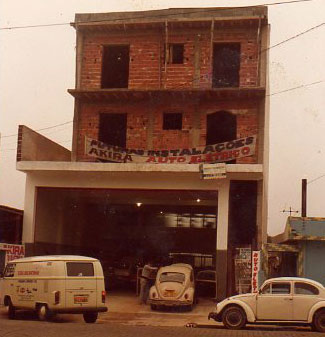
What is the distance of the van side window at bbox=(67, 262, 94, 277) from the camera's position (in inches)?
751

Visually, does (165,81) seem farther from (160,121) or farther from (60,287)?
(60,287)

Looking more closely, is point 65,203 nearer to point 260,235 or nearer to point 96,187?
point 96,187

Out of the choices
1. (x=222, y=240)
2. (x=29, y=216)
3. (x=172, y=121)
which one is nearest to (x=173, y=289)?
(x=222, y=240)

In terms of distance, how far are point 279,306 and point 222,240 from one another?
21.1 feet

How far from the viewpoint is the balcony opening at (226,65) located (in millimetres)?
29406

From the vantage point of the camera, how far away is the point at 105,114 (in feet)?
98.8

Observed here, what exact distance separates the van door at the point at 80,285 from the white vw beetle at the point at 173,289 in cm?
409

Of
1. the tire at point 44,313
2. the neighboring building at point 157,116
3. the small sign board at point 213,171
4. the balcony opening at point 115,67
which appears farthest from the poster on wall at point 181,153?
the tire at point 44,313

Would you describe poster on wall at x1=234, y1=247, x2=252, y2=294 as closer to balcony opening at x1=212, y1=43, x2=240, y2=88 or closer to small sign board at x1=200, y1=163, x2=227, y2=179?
small sign board at x1=200, y1=163, x2=227, y2=179

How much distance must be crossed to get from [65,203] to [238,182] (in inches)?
338

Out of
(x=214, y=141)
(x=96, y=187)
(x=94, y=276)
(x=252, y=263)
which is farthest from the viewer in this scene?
(x=214, y=141)

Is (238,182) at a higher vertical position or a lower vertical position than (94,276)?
higher

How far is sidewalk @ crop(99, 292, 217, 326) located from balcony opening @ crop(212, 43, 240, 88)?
10.5m

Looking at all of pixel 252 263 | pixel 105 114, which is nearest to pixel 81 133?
pixel 105 114
